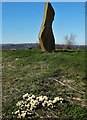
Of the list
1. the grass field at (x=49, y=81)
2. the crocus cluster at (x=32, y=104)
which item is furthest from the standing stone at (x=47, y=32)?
the crocus cluster at (x=32, y=104)

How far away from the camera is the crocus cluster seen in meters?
6.31

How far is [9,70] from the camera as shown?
30.1 ft

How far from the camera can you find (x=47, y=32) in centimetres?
1188

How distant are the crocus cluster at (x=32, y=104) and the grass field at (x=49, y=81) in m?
0.13

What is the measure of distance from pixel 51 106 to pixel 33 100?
1.44 ft

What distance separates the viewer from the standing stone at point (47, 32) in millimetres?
11749

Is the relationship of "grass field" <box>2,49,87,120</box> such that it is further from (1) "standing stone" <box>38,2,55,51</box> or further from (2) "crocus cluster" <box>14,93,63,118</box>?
(1) "standing stone" <box>38,2,55,51</box>

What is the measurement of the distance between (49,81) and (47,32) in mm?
4495

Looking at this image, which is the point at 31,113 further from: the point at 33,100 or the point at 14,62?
the point at 14,62

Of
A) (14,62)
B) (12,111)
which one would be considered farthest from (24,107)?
(14,62)

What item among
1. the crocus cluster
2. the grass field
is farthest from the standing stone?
the crocus cluster

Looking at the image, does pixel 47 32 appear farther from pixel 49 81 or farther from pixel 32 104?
pixel 32 104

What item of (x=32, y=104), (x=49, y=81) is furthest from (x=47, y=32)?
(x=32, y=104)

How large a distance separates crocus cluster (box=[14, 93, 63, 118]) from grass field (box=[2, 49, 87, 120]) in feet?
0.42
